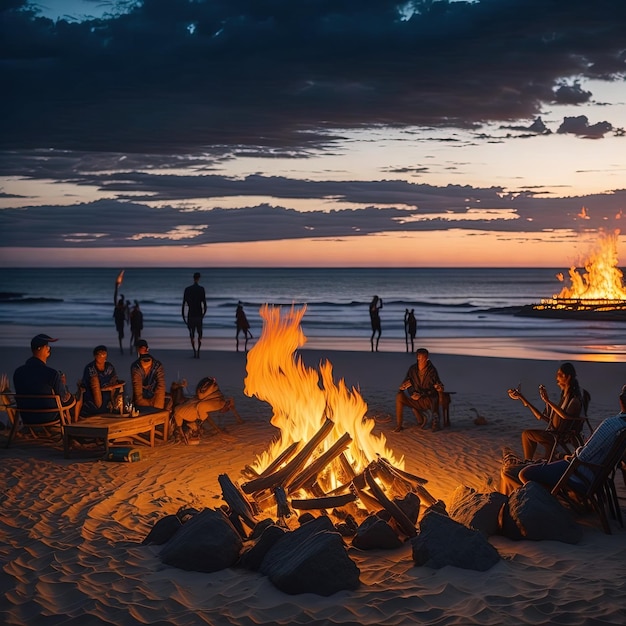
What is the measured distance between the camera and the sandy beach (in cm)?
496

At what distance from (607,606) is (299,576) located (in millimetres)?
2010

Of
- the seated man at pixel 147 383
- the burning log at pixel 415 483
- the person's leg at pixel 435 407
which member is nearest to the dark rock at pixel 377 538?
the burning log at pixel 415 483

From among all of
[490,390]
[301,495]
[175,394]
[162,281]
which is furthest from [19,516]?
[162,281]

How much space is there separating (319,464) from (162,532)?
1.80 metres

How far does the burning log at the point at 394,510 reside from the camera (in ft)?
21.4

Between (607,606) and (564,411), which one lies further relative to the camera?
(564,411)

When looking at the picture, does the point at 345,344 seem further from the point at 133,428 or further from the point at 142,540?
the point at 142,540

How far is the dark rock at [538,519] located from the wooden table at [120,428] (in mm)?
4913

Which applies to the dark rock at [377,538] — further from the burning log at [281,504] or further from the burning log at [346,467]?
the burning log at [346,467]

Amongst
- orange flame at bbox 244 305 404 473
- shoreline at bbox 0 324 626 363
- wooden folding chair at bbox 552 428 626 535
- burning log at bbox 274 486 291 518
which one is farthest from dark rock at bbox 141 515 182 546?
shoreline at bbox 0 324 626 363

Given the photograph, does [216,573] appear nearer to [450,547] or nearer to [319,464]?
[450,547]

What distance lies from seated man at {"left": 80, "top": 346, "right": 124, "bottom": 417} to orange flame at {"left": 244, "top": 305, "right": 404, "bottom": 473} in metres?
2.18

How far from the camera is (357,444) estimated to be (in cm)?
802

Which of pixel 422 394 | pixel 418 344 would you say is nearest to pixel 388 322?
pixel 418 344
